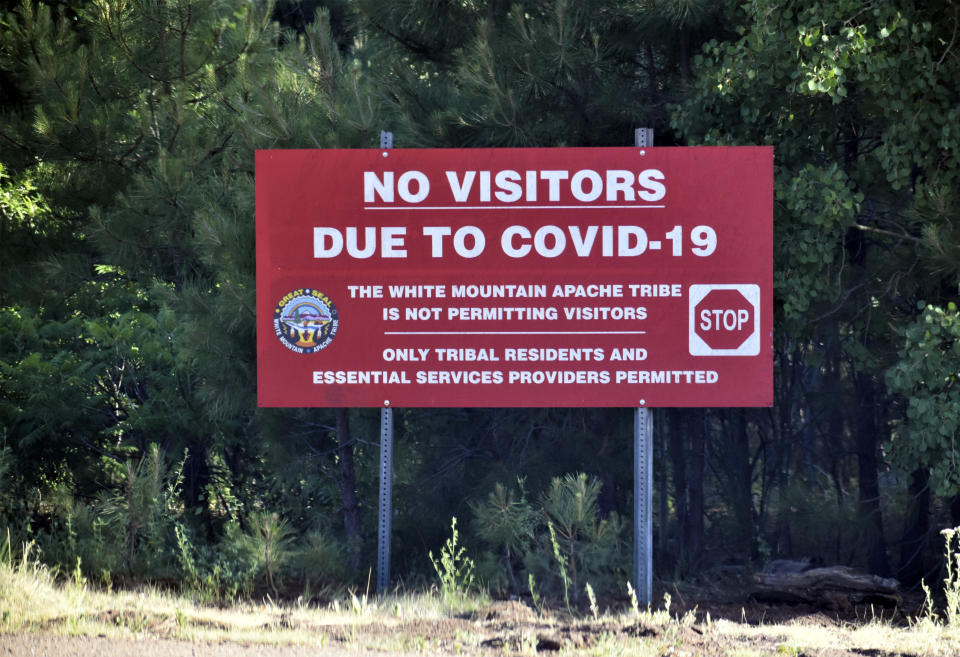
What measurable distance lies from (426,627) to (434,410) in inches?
176

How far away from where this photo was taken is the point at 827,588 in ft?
27.3

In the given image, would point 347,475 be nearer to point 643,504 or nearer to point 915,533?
point 643,504

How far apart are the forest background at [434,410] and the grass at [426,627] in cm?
76

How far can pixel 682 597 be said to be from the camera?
7887 mm

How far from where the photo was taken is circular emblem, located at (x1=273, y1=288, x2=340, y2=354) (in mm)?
7238

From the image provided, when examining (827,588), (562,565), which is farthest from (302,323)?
(827,588)

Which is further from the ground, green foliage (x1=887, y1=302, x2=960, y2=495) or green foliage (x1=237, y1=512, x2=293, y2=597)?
green foliage (x1=887, y1=302, x2=960, y2=495)

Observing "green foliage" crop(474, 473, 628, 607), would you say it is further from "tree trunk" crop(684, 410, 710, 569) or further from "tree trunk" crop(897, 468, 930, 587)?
"tree trunk" crop(897, 468, 930, 587)

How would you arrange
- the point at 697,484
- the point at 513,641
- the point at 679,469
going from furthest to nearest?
the point at 697,484 < the point at 679,469 < the point at 513,641

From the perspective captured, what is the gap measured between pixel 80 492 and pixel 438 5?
21.7 feet

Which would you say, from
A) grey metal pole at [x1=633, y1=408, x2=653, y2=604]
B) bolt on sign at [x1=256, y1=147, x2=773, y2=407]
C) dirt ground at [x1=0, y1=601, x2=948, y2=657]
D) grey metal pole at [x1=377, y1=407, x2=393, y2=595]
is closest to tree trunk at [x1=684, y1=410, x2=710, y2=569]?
grey metal pole at [x1=633, y1=408, x2=653, y2=604]

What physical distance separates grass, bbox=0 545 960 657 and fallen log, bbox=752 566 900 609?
1.17 metres

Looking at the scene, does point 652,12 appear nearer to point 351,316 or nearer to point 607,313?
point 607,313

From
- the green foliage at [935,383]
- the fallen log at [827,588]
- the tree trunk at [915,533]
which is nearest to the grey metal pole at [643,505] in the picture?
the fallen log at [827,588]
